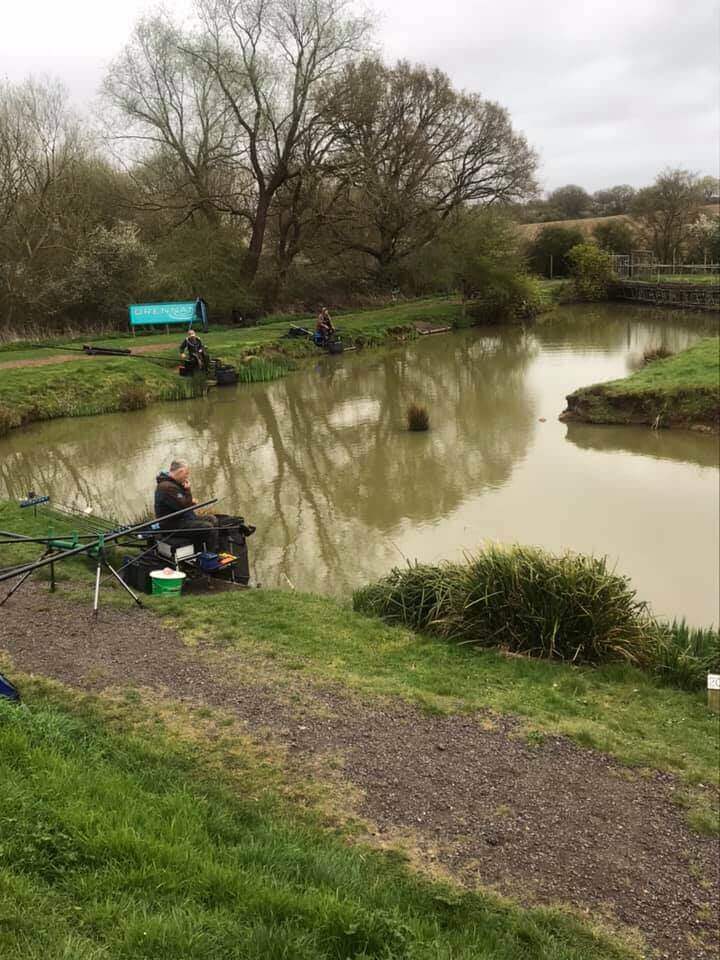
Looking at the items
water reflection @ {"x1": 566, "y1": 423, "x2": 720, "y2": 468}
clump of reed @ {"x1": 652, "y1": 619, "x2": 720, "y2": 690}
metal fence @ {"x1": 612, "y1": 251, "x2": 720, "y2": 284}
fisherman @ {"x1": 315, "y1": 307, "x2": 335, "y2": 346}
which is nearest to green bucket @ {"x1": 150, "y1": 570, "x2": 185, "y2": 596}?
clump of reed @ {"x1": 652, "y1": 619, "x2": 720, "y2": 690}

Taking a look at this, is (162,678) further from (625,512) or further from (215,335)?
(215,335)

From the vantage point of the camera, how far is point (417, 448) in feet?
50.6

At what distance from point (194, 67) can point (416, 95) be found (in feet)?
43.8

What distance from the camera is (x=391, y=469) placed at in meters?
13.9

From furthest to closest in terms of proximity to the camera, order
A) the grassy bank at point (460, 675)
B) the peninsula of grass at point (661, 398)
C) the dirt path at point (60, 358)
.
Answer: the dirt path at point (60, 358) < the peninsula of grass at point (661, 398) < the grassy bank at point (460, 675)

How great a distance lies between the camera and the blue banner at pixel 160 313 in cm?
2847

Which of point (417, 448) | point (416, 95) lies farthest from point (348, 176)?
point (417, 448)

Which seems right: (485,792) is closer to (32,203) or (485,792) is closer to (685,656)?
(685,656)

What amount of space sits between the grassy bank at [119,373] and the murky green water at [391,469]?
70 cm

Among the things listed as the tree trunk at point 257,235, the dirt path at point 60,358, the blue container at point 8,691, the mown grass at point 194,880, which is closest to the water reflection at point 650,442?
the mown grass at point 194,880

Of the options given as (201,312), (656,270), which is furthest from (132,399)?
(656,270)

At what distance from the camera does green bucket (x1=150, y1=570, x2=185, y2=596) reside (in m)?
8.00

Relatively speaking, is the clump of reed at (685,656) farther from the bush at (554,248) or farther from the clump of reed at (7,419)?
the bush at (554,248)

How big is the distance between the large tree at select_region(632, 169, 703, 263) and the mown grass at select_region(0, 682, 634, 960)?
56.7m
